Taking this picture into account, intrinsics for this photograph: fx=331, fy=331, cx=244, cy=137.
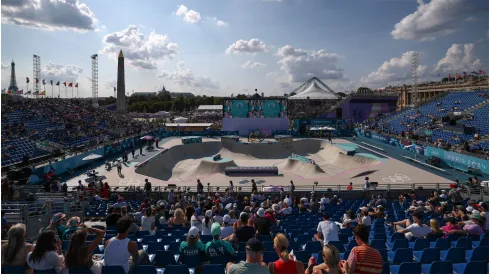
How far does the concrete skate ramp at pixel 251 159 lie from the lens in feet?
103

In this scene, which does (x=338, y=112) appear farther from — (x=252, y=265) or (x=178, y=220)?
(x=252, y=265)

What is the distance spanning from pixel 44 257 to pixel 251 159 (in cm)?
3647

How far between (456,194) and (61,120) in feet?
143

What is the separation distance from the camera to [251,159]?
41.0 metres

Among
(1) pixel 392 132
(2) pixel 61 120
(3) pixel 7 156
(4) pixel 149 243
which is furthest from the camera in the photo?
(1) pixel 392 132

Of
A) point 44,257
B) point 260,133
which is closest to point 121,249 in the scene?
point 44,257

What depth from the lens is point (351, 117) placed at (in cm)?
8344

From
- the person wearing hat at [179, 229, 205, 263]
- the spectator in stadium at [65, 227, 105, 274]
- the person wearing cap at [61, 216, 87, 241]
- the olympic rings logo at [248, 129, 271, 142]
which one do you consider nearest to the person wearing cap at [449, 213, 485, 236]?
the person wearing hat at [179, 229, 205, 263]

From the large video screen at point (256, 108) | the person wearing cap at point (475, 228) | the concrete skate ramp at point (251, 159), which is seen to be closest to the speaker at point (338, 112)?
the large video screen at point (256, 108)

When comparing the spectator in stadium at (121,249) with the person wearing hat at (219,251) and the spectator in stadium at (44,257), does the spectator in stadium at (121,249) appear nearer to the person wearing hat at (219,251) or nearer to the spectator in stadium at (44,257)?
the spectator in stadium at (44,257)

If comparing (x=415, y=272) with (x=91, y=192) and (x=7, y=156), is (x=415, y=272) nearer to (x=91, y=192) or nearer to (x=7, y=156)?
(x=91, y=192)

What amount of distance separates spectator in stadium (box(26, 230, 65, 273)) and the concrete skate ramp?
25680 mm

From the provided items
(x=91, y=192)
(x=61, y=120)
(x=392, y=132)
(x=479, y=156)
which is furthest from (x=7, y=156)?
(x=392, y=132)

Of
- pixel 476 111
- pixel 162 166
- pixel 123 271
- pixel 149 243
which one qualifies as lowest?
pixel 162 166
